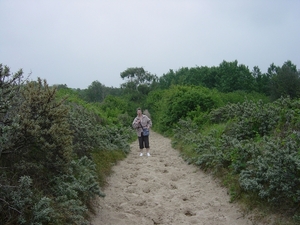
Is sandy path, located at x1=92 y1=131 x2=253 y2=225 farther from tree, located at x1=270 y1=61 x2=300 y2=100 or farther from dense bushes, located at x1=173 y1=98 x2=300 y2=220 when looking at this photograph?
tree, located at x1=270 y1=61 x2=300 y2=100

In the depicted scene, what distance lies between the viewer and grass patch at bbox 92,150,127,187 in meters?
7.48

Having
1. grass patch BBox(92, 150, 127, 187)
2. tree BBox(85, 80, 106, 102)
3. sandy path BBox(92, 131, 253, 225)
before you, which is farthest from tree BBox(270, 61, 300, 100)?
sandy path BBox(92, 131, 253, 225)

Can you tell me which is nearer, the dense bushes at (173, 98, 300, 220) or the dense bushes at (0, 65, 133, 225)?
the dense bushes at (0, 65, 133, 225)

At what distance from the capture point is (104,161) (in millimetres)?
8867

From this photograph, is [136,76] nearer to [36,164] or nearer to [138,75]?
[138,75]

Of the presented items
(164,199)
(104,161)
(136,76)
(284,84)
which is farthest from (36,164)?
(136,76)

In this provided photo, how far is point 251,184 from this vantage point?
205 inches

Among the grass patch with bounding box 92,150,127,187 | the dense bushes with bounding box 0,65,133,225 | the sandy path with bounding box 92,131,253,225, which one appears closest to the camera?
the dense bushes with bounding box 0,65,133,225

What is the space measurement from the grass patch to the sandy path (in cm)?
20

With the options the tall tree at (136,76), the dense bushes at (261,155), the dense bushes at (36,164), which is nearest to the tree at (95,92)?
the tall tree at (136,76)

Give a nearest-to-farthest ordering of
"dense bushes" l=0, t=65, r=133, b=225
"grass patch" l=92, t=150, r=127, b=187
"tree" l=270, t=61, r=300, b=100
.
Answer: "dense bushes" l=0, t=65, r=133, b=225
"grass patch" l=92, t=150, r=127, b=187
"tree" l=270, t=61, r=300, b=100

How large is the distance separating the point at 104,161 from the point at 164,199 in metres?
3.15

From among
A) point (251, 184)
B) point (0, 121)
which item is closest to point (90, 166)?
point (0, 121)

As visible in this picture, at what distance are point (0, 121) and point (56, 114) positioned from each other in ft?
3.16
